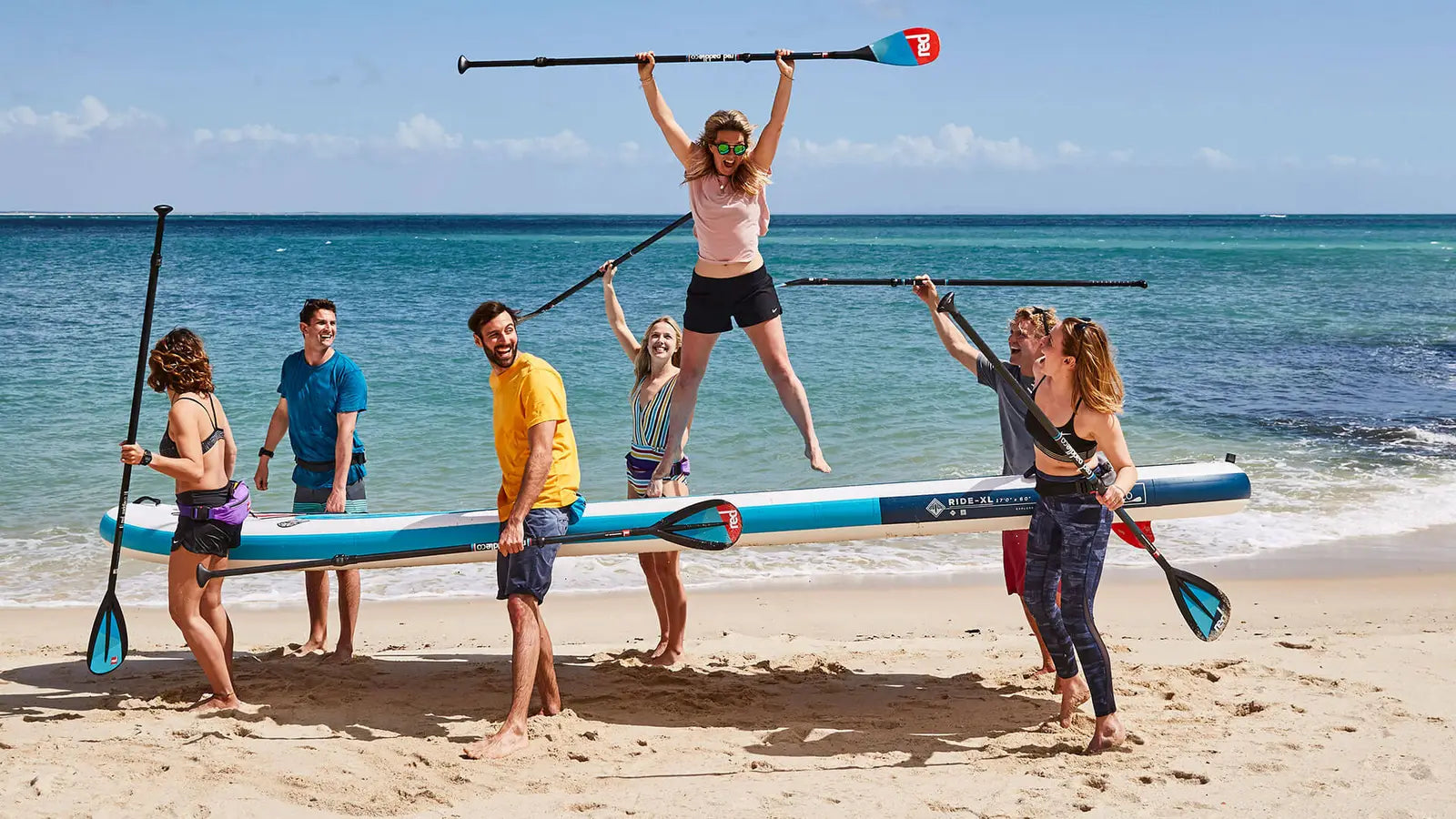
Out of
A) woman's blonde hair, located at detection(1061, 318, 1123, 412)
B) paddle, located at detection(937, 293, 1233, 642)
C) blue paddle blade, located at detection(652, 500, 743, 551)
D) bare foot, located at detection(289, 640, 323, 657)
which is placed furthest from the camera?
bare foot, located at detection(289, 640, 323, 657)

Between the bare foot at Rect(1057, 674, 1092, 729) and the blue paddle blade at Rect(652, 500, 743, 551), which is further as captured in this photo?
the blue paddle blade at Rect(652, 500, 743, 551)

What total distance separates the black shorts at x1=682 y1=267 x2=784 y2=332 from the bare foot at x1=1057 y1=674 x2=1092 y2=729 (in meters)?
1.88

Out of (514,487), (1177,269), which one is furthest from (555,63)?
(1177,269)

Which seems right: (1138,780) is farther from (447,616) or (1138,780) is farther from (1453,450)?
(1453,450)

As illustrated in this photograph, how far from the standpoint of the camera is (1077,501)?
416 centimetres

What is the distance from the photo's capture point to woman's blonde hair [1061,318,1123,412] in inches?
159

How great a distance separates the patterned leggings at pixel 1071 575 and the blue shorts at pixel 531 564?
70.2 inches

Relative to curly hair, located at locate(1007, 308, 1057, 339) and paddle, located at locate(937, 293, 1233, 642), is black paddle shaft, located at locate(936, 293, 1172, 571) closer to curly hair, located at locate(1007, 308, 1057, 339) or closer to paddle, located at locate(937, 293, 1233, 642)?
paddle, located at locate(937, 293, 1233, 642)

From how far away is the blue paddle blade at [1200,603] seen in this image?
461 centimetres

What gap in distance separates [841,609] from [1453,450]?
23.8ft

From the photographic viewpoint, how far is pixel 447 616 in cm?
646

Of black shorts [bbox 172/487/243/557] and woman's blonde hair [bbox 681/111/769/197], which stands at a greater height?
woman's blonde hair [bbox 681/111/769/197]

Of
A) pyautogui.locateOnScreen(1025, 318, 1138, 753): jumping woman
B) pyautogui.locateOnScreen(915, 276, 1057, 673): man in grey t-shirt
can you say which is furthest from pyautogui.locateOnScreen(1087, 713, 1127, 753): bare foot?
pyautogui.locateOnScreen(915, 276, 1057, 673): man in grey t-shirt

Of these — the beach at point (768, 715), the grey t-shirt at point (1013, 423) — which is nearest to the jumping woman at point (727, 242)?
the grey t-shirt at point (1013, 423)
